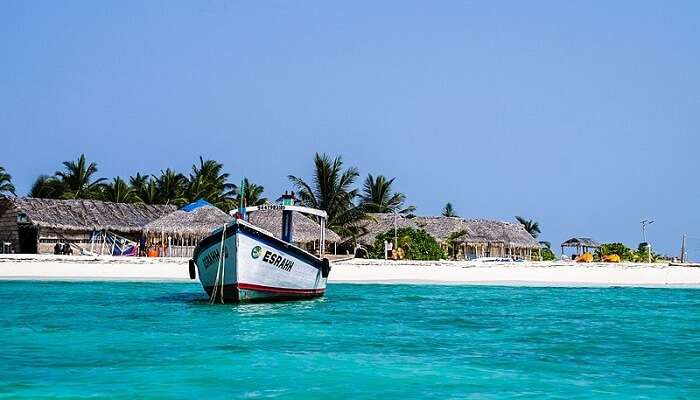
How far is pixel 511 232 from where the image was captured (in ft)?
154

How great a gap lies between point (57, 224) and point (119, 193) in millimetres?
8331

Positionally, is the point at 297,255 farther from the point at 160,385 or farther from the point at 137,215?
the point at 137,215

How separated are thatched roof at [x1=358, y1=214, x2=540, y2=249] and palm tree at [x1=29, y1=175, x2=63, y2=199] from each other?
50.5 feet

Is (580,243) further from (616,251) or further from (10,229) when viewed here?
(10,229)

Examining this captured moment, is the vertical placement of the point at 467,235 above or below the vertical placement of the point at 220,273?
above

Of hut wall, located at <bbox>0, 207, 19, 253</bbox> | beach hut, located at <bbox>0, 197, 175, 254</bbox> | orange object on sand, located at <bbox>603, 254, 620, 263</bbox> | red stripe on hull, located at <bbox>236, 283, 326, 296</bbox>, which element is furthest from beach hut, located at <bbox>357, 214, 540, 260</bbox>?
red stripe on hull, located at <bbox>236, 283, 326, 296</bbox>

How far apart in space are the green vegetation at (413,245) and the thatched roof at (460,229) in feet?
6.77

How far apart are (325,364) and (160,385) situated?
7.34 feet

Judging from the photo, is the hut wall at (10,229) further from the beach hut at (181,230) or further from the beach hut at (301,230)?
the beach hut at (301,230)

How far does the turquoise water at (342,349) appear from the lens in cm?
896

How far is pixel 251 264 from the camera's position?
58.1ft

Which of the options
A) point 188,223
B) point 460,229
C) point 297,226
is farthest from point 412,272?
point 460,229

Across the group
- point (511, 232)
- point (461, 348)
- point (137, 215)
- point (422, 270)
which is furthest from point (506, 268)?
point (461, 348)

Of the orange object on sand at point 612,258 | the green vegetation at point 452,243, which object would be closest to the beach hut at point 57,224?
the green vegetation at point 452,243
